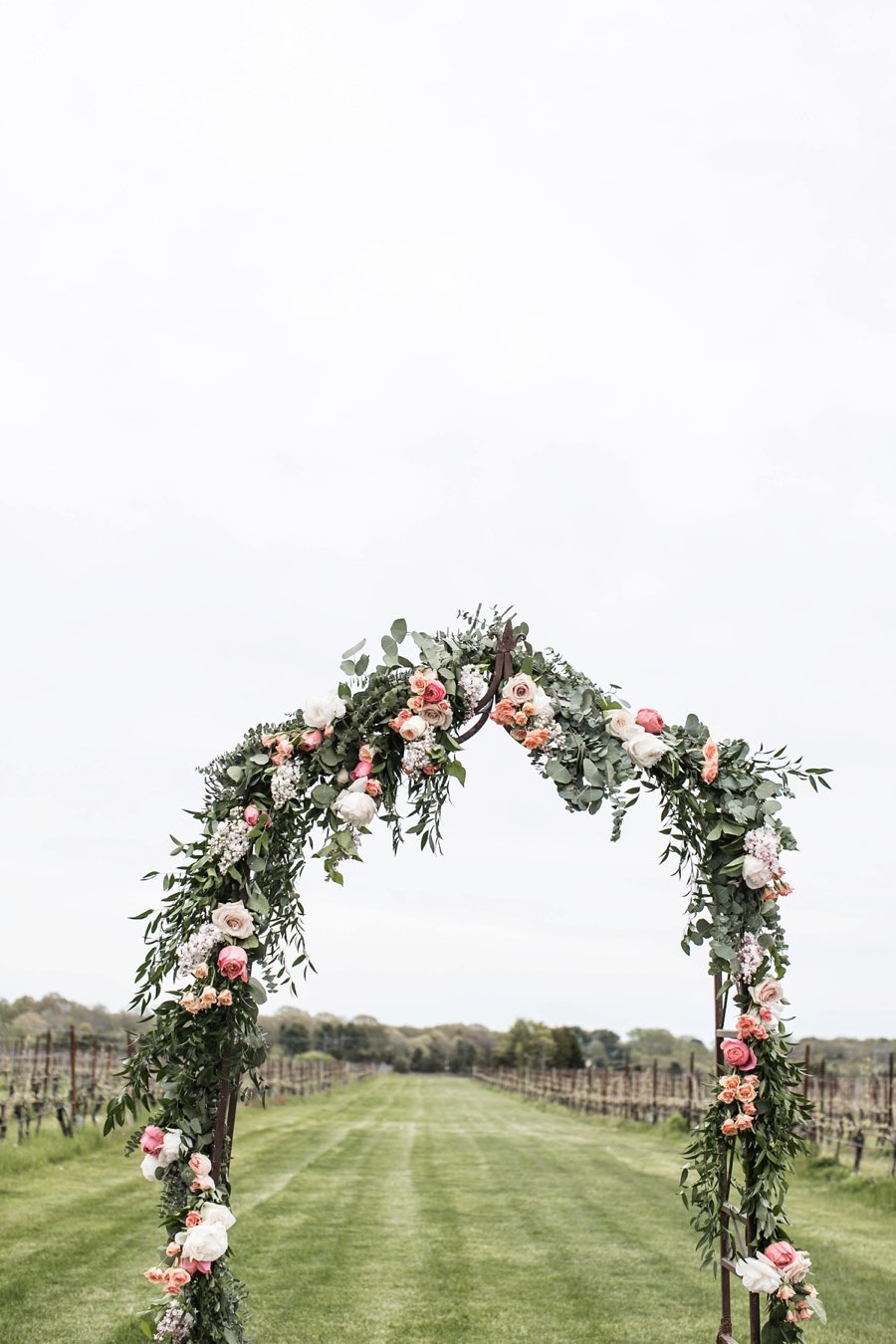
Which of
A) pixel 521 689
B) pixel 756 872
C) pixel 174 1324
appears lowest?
pixel 174 1324

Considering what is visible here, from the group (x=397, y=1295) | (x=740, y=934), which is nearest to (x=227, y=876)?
(x=740, y=934)

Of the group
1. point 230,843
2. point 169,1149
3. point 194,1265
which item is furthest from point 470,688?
point 194,1265

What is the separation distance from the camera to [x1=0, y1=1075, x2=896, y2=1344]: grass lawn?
285 inches

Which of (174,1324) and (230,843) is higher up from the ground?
(230,843)

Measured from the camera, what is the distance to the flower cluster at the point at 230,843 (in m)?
4.86

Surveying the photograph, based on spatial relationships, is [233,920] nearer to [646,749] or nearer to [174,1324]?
[174,1324]

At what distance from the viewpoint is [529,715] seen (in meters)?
4.97

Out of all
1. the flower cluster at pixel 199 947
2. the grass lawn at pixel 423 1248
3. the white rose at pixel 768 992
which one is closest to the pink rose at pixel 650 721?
the white rose at pixel 768 992

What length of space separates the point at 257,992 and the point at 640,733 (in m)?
1.86

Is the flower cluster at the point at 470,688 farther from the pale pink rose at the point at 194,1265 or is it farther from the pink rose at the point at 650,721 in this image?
the pale pink rose at the point at 194,1265

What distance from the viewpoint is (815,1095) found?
25297 mm

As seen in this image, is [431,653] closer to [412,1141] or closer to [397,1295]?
[397,1295]

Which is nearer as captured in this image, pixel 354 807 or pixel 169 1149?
pixel 169 1149

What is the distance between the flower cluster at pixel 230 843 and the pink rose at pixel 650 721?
167 cm
